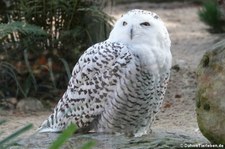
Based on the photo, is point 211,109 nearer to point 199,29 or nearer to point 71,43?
point 71,43

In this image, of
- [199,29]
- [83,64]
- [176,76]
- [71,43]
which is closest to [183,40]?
[199,29]

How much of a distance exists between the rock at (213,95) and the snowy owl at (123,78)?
49cm

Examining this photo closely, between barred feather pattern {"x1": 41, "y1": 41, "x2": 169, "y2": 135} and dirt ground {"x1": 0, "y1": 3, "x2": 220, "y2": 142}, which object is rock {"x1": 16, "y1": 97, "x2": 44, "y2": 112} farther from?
barred feather pattern {"x1": 41, "y1": 41, "x2": 169, "y2": 135}

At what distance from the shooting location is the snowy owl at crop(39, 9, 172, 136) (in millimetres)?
4391

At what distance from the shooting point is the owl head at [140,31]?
4.46m

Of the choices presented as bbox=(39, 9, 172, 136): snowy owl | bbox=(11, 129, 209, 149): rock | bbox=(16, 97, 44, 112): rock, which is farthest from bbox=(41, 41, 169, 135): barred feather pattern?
bbox=(16, 97, 44, 112): rock

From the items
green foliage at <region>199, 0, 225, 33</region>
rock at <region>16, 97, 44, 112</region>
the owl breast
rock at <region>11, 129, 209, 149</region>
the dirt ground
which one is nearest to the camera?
rock at <region>11, 129, 209, 149</region>

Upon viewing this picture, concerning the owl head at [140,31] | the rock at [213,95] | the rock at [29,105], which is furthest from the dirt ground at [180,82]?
the rock at [213,95]

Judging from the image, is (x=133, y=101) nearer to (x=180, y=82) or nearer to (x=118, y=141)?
(x=118, y=141)

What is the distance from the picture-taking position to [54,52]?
7.49 metres

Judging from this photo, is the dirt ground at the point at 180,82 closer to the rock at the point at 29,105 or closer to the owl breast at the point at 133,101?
the rock at the point at 29,105

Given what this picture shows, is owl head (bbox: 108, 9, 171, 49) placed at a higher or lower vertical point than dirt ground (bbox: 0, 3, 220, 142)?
higher

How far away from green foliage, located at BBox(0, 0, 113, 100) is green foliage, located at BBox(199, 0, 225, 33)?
9.71 feet

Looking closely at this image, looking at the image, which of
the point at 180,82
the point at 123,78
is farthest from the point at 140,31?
the point at 180,82
